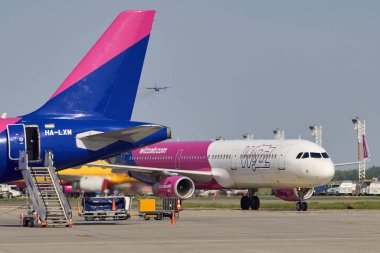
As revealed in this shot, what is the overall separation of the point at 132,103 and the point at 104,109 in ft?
3.97

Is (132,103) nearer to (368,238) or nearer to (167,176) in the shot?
(368,238)

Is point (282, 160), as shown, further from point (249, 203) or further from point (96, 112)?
point (96, 112)

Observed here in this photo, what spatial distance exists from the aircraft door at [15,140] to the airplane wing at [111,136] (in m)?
2.21

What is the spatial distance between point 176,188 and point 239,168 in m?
7.56

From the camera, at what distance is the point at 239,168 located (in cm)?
6100

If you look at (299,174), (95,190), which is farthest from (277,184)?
(95,190)

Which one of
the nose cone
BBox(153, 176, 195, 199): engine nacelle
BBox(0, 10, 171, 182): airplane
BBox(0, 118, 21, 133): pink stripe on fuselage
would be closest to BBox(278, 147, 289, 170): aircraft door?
the nose cone

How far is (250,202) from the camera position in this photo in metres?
62.6

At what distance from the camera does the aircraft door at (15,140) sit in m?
37.7

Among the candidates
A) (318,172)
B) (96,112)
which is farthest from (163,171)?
(96,112)

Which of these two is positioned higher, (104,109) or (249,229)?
(104,109)

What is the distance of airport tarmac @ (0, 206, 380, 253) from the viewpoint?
87.7ft

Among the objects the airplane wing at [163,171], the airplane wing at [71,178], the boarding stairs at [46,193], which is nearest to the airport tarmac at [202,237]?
the boarding stairs at [46,193]

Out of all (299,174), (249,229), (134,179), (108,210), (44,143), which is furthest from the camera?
(134,179)
